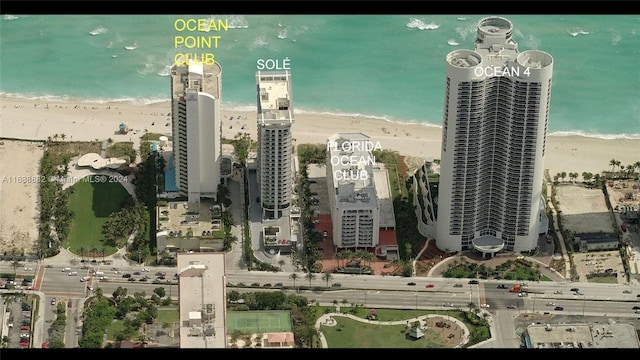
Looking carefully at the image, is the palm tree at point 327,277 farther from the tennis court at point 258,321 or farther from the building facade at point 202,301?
the building facade at point 202,301

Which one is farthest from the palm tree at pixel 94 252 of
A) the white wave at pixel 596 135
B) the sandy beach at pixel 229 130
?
the white wave at pixel 596 135

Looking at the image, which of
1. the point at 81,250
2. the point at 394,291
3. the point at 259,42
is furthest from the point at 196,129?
the point at 259,42

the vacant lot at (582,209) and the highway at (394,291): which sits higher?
the vacant lot at (582,209)

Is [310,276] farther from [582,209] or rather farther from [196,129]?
[582,209]

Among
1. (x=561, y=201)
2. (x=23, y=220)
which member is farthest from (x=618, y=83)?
(x=23, y=220)

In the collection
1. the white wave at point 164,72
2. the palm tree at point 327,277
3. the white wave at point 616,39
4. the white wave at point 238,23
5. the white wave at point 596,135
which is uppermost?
the white wave at point 238,23

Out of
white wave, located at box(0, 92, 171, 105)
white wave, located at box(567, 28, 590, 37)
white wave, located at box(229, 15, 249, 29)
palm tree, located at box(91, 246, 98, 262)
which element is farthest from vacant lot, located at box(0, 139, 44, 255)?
white wave, located at box(567, 28, 590, 37)
